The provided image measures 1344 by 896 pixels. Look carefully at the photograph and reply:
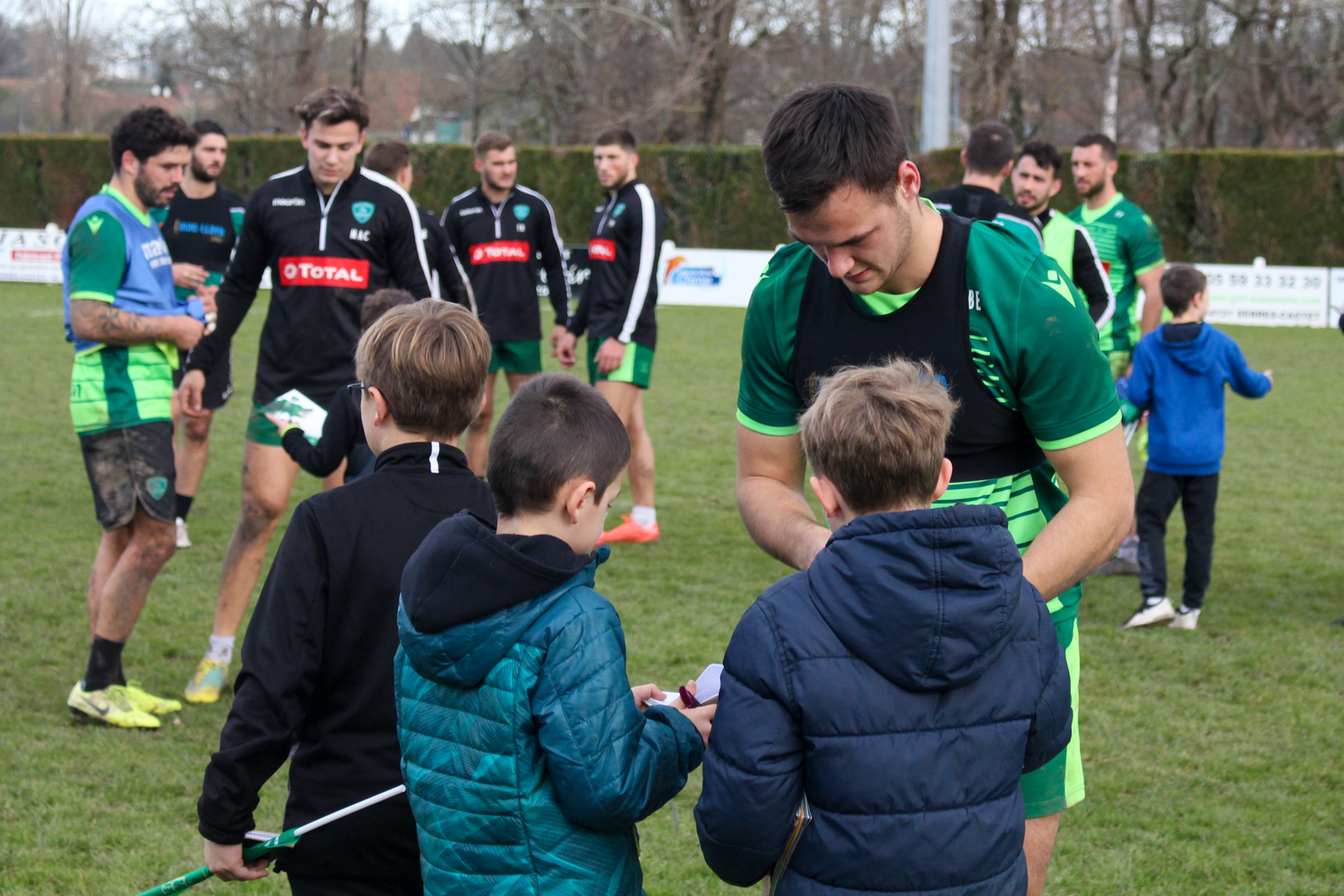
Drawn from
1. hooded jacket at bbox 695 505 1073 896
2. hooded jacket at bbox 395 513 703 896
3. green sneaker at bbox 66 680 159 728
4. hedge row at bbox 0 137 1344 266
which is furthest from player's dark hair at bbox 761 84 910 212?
hedge row at bbox 0 137 1344 266

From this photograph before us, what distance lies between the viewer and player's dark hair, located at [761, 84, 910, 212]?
2.07 metres

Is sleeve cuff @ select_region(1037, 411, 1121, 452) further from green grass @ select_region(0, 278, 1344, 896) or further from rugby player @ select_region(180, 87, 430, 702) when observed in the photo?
rugby player @ select_region(180, 87, 430, 702)

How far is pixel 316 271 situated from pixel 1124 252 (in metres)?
4.66

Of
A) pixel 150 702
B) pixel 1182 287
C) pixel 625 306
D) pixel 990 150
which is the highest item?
pixel 990 150

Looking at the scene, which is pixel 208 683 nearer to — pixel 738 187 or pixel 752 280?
pixel 752 280

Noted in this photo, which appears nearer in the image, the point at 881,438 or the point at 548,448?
the point at 881,438

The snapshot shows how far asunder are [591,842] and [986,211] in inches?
177

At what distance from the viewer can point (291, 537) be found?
2.37 meters

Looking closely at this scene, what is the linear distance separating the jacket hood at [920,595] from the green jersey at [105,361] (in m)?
3.59

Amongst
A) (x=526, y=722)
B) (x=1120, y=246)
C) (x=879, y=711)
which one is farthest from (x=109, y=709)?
(x=1120, y=246)

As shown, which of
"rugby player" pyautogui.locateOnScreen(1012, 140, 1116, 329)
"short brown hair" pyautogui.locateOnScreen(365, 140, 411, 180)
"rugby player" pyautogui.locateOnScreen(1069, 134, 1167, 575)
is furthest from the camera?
"short brown hair" pyautogui.locateOnScreen(365, 140, 411, 180)

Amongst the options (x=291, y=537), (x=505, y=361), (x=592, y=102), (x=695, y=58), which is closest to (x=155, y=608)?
(x=505, y=361)

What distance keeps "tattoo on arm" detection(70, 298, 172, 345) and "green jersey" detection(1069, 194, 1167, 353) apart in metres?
5.14

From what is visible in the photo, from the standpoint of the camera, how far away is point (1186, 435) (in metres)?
5.95
